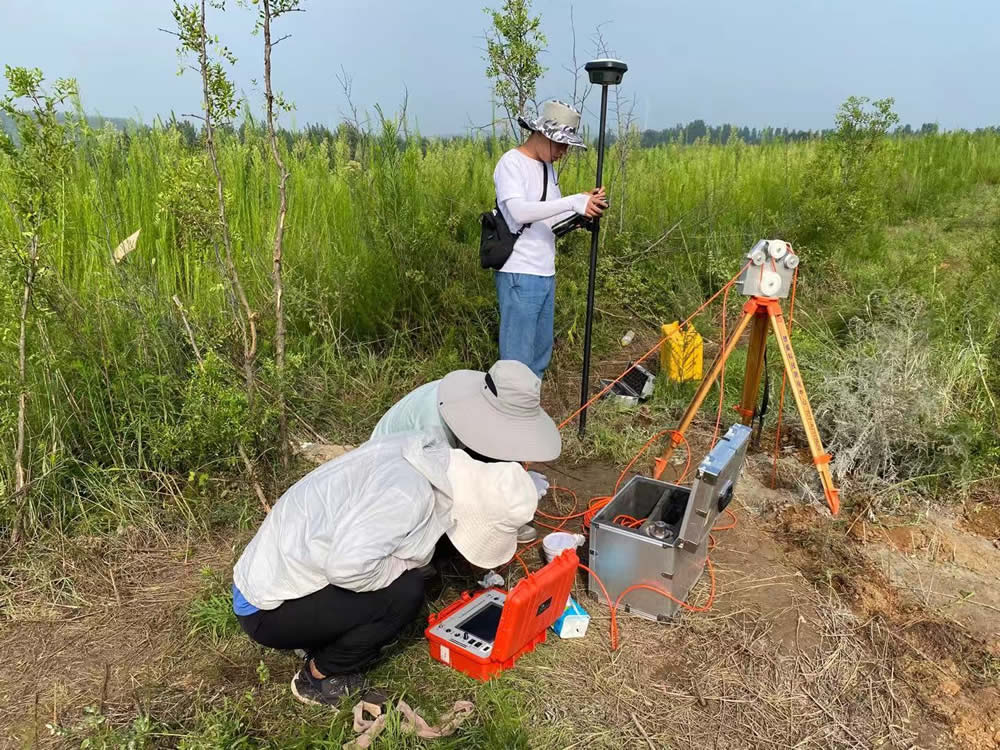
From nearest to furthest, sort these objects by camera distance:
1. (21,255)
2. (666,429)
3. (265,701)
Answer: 1. (265,701)
2. (21,255)
3. (666,429)

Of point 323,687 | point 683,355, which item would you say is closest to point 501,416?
point 323,687

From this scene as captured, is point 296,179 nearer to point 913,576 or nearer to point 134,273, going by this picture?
point 134,273

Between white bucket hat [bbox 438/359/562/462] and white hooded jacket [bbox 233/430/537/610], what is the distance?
0.62ft

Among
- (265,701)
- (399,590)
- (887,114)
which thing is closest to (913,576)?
(399,590)

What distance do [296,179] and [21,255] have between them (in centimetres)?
244

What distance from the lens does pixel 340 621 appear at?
2.14m

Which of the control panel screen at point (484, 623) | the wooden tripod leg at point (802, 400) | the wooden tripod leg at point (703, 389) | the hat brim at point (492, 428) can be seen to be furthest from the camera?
the wooden tripod leg at point (703, 389)

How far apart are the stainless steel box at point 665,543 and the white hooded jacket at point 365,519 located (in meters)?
0.68

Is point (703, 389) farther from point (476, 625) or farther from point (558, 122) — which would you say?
point (476, 625)

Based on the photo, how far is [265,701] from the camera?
2.32 m

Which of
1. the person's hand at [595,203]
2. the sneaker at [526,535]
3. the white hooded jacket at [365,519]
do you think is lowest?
the sneaker at [526,535]

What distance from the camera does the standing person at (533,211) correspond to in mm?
3551

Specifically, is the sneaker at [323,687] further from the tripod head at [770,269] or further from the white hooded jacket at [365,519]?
the tripod head at [770,269]

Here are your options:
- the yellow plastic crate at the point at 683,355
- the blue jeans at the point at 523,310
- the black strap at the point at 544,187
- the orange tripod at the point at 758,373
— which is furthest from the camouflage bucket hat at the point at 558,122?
the yellow plastic crate at the point at 683,355
